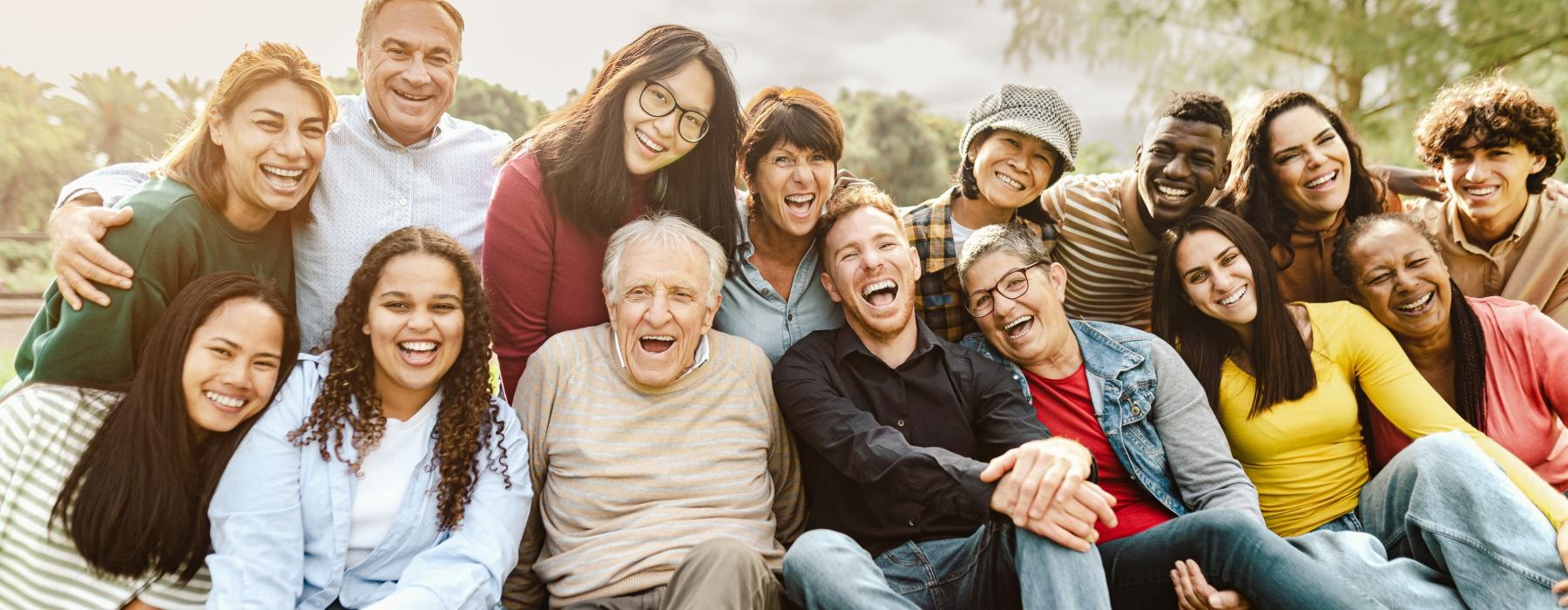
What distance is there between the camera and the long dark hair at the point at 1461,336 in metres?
3.26

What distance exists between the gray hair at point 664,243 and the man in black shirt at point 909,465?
1.16 ft

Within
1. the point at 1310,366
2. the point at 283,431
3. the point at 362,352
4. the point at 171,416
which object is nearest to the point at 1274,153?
the point at 1310,366

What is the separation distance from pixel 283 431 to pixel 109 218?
2.60 feet

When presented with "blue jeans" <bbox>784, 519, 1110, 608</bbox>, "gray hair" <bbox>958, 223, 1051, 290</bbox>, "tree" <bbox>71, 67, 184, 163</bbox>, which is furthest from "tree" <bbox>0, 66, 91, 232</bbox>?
"blue jeans" <bbox>784, 519, 1110, 608</bbox>

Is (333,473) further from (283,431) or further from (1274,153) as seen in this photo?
(1274,153)

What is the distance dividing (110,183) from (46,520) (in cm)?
106

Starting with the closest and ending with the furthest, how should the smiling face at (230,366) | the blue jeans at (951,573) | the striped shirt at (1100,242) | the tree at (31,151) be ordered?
the blue jeans at (951,573) → the smiling face at (230,366) → the striped shirt at (1100,242) → the tree at (31,151)

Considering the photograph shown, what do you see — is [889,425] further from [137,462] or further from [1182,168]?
[137,462]

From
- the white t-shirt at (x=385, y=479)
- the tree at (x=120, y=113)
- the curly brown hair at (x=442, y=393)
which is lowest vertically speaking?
the white t-shirt at (x=385, y=479)

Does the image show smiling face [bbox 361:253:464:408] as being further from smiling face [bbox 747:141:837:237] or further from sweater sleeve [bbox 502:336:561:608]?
smiling face [bbox 747:141:837:237]

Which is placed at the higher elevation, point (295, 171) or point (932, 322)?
point (295, 171)

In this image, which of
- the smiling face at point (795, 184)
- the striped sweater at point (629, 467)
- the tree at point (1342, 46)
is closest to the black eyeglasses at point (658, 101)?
the smiling face at point (795, 184)

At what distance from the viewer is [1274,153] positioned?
3662 mm

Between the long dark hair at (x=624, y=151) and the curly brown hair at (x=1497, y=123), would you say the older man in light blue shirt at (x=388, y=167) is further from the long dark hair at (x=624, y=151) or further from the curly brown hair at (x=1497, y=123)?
the curly brown hair at (x=1497, y=123)
